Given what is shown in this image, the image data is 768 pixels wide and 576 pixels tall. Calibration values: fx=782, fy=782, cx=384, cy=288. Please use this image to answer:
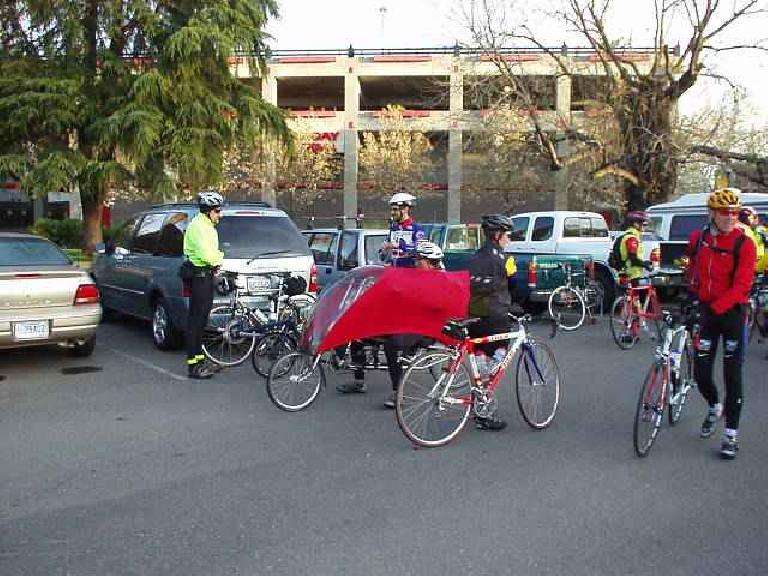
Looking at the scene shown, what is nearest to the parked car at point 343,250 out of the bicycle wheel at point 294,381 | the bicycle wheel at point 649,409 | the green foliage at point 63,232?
the bicycle wheel at point 294,381

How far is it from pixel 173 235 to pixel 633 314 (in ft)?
20.1

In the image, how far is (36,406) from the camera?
7160mm

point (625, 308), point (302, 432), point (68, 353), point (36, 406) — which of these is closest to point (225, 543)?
point (302, 432)

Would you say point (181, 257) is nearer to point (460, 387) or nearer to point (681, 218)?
point (460, 387)

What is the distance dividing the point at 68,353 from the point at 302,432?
4834 millimetres

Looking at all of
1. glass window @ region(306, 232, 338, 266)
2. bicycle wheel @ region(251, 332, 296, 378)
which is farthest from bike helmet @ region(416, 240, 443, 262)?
glass window @ region(306, 232, 338, 266)

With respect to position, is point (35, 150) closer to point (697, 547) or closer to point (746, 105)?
point (697, 547)

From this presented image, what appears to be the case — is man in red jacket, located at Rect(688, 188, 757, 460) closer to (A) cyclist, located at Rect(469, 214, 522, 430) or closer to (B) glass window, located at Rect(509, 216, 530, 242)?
(A) cyclist, located at Rect(469, 214, 522, 430)

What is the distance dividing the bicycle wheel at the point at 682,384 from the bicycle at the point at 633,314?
423cm

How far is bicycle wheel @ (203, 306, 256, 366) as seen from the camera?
868 centimetres

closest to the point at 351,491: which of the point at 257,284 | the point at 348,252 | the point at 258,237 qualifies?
the point at 257,284

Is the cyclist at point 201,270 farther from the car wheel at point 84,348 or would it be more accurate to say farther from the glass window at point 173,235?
the car wheel at point 84,348

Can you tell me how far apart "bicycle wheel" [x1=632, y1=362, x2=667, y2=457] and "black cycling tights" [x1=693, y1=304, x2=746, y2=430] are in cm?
38

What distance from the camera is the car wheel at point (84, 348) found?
9413 millimetres
